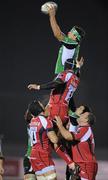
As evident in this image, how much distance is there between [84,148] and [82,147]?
3 cm

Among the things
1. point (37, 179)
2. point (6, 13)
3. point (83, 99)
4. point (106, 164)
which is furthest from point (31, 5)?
point (37, 179)

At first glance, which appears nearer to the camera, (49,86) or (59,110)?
(49,86)

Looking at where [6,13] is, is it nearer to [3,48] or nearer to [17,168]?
[3,48]

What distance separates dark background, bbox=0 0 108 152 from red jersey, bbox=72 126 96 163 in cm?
921

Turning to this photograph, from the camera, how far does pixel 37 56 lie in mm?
17516

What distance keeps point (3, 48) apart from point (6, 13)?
2.81ft

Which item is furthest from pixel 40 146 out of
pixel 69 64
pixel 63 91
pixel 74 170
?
pixel 69 64

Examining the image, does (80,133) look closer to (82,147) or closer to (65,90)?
(82,147)

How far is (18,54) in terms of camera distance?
1761 cm

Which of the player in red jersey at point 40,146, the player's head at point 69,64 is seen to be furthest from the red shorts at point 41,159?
the player's head at point 69,64

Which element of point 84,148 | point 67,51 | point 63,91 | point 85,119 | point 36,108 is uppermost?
point 67,51

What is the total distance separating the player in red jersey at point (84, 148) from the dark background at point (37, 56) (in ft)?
30.2

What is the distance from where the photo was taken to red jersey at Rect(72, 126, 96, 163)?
7984 mm

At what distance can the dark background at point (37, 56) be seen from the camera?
682 inches
